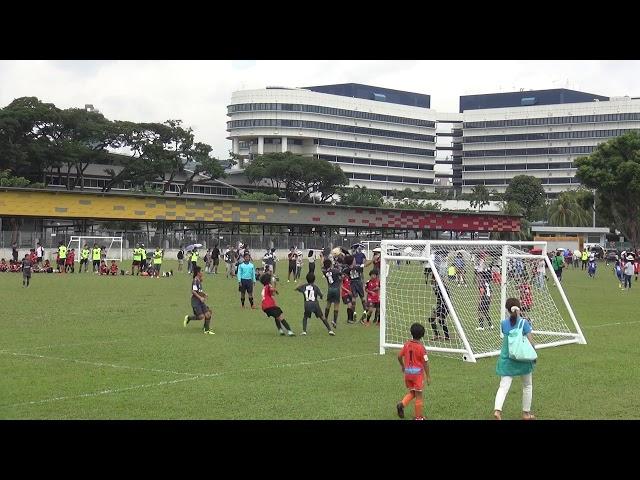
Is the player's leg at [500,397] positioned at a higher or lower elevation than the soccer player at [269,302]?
lower

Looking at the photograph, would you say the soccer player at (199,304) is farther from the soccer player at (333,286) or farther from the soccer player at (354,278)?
the soccer player at (354,278)

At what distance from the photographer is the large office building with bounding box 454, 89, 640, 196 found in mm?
152500

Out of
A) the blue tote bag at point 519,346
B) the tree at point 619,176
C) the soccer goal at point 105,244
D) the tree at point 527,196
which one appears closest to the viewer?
the blue tote bag at point 519,346

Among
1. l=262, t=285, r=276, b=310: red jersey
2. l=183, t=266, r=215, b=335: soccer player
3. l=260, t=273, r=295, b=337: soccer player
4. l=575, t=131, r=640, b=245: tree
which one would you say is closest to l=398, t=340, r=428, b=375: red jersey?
l=260, t=273, r=295, b=337: soccer player

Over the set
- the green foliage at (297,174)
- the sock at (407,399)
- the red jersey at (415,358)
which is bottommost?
the sock at (407,399)

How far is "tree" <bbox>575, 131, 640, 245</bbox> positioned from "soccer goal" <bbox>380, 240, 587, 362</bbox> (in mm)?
53678

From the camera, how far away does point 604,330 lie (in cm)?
2273

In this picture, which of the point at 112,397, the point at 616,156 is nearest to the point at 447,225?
the point at 616,156

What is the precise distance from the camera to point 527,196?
132375mm

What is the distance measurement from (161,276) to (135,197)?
22583 mm

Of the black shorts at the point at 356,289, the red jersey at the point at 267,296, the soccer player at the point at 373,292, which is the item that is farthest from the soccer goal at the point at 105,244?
the red jersey at the point at 267,296

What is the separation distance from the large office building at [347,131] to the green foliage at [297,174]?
2119 centimetres

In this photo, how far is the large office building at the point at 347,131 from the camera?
149m

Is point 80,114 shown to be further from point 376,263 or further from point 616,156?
point 376,263
